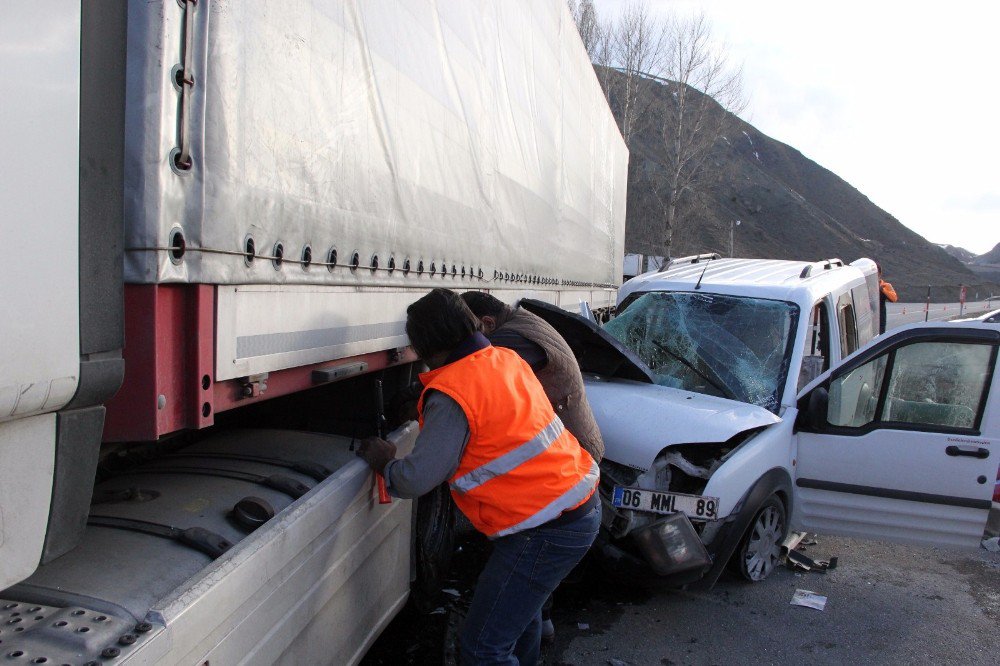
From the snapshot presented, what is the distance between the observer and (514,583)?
267 centimetres

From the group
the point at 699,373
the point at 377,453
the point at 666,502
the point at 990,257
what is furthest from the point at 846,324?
the point at 990,257

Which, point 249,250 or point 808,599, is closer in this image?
point 249,250

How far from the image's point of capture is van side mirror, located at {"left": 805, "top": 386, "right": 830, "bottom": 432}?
15.3 feet

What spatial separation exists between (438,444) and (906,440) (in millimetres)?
3307

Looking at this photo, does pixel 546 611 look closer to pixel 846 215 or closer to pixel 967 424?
pixel 967 424

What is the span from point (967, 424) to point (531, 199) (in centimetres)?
344

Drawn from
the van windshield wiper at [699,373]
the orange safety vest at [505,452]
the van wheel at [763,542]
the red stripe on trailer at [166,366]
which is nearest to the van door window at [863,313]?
the van windshield wiper at [699,373]

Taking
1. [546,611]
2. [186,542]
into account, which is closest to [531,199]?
[546,611]

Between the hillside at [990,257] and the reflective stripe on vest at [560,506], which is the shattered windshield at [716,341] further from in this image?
the hillside at [990,257]

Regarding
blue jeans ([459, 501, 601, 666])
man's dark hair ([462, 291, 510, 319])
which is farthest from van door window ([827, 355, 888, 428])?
blue jeans ([459, 501, 601, 666])

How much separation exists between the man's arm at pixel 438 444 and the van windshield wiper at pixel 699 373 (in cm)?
302

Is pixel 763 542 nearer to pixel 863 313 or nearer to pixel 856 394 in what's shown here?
pixel 856 394

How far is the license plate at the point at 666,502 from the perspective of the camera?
4117mm

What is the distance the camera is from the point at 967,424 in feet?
14.5
